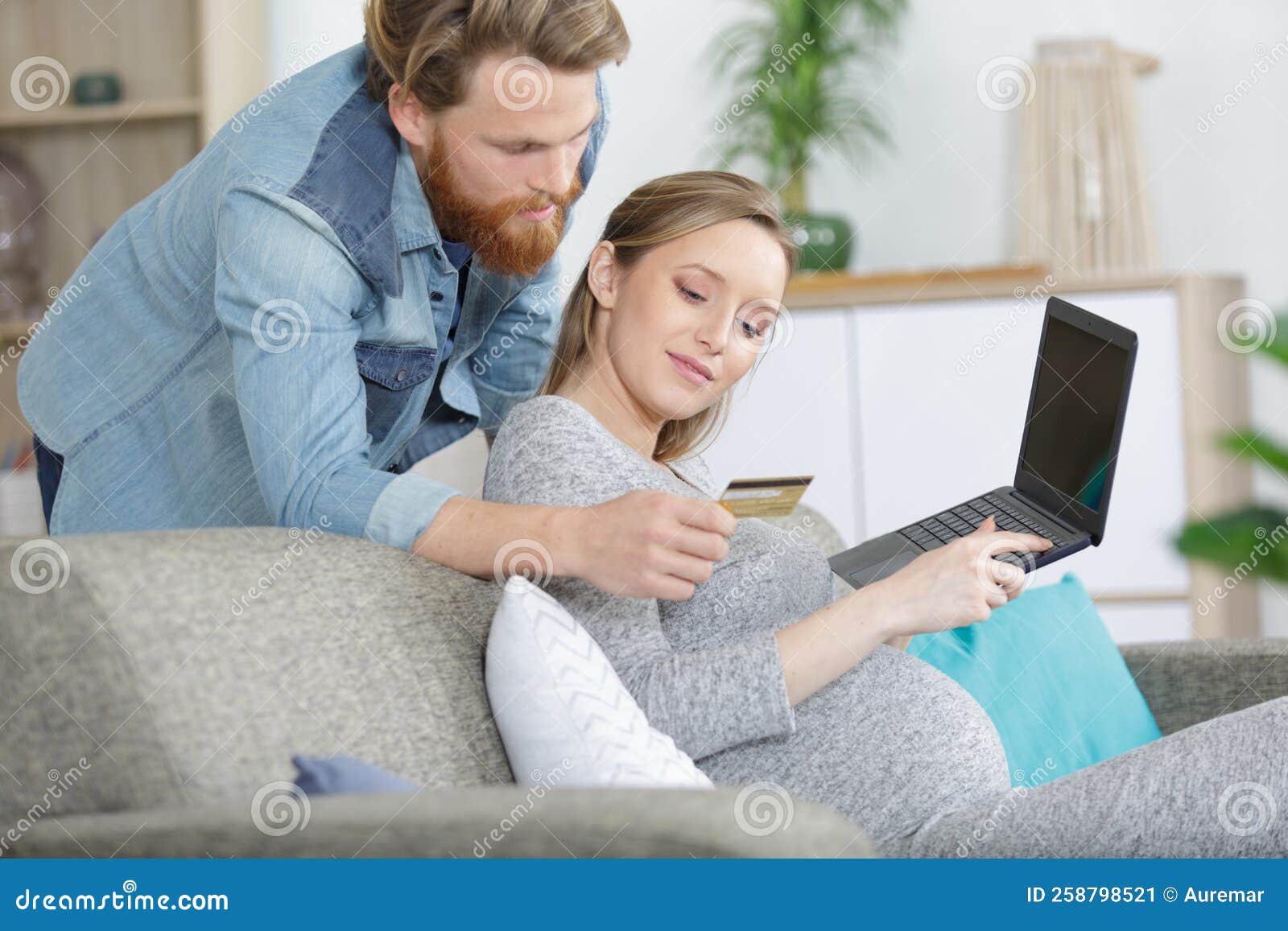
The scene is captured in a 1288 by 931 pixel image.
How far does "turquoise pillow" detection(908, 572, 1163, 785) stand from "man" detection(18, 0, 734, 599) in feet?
2.05

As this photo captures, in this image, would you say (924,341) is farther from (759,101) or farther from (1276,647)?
(1276,647)

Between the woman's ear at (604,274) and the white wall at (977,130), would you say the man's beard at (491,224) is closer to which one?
the woman's ear at (604,274)

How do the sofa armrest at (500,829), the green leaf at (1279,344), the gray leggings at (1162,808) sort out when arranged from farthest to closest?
1. the green leaf at (1279,344)
2. the gray leggings at (1162,808)
3. the sofa armrest at (500,829)

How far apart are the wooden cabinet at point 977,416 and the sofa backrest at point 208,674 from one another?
177 cm

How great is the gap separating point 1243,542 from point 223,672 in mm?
2450

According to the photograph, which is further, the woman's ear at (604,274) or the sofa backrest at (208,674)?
the woman's ear at (604,274)

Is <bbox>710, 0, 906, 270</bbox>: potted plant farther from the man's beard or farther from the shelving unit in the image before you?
the man's beard

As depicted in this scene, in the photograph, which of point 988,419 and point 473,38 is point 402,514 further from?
point 988,419

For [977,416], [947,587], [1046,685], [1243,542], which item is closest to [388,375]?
[947,587]

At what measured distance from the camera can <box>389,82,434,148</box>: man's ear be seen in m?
1.50

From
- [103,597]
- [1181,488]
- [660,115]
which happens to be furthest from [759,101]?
[103,597]

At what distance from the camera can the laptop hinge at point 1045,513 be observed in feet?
4.59

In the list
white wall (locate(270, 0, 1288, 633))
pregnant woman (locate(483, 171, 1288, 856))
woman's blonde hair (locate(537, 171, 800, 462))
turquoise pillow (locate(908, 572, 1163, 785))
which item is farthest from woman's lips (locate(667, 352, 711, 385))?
white wall (locate(270, 0, 1288, 633))

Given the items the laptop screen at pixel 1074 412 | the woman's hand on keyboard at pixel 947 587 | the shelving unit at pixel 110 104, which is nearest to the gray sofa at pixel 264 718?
the woman's hand on keyboard at pixel 947 587
